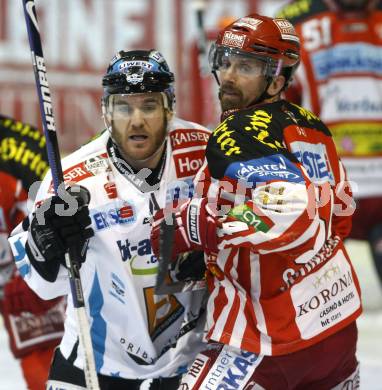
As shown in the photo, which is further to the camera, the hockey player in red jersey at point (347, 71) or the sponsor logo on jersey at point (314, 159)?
the hockey player in red jersey at point (347, 71)

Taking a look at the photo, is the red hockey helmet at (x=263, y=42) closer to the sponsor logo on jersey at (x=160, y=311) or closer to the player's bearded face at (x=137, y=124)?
the player's bearded face at (x=137, y=124)

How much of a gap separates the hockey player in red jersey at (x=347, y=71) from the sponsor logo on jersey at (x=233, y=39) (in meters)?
2.29

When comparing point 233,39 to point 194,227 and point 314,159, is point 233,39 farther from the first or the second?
point 194,227

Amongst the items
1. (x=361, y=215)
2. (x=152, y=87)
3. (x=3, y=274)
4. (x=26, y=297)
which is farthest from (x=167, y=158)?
(x=361, y=215)

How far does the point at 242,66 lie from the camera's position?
9.05 ft

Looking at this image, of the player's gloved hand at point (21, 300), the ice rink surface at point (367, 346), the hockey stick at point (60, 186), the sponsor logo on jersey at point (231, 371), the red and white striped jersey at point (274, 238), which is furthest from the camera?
the ice rink surface at point (367, 346)

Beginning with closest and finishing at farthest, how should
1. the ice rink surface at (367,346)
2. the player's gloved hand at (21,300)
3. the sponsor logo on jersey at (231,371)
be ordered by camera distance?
the sponsor logo on jersey at (231,371) < the player's gloved hand at (21,300) < the ice rink surface at (367,346)

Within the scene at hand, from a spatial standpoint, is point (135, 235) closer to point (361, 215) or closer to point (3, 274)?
point (3, 274)

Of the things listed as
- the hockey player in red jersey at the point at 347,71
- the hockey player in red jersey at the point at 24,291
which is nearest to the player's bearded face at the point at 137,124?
the hockey player in red jersey at the point at 24,291

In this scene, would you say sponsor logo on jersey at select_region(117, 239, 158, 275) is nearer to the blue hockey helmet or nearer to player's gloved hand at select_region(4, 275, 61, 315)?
the blue hockey helmet

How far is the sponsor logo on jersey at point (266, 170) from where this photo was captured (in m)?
2.38

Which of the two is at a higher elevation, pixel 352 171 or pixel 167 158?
pixel 167 158

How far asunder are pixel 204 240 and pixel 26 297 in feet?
3.51

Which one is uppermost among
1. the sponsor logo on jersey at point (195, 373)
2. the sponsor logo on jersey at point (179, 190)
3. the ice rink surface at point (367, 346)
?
the sponsor logo on jersey at point (179, 190)
